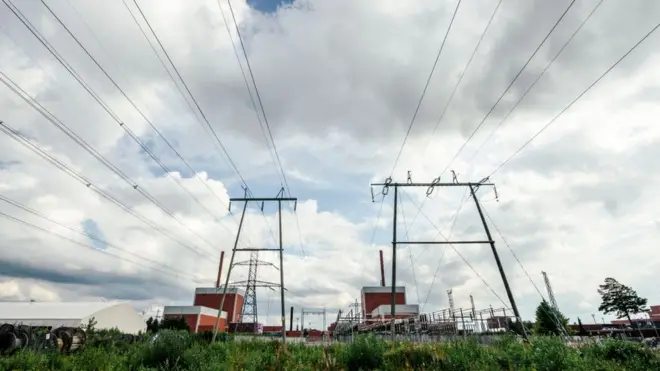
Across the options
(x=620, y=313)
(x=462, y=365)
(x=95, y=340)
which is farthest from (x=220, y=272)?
(x=620, y=313)

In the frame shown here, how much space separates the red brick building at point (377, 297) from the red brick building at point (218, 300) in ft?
81.8

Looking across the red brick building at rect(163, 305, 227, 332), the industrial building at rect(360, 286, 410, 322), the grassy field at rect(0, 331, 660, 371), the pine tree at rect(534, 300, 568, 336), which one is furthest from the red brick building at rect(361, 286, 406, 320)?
the grassy field at rect(0, 331, 660, 371)

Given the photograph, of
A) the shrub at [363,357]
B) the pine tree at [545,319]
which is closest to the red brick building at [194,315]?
the shrub at [363,357]

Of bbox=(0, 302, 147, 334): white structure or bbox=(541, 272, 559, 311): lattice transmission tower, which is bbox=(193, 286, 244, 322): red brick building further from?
bbox=(541, 272, 559, 311): lattice transmission tower

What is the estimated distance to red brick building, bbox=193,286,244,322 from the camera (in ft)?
214

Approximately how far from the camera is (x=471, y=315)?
800 inches

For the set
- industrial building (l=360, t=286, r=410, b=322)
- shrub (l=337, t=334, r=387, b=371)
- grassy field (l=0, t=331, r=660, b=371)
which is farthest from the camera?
industrial building (l=360, t=286, r=410, b=322)

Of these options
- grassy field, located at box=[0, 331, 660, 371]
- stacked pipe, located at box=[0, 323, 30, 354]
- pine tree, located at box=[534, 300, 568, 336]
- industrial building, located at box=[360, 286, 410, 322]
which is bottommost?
grassy field, located at box=[0, 331, 660, 371]

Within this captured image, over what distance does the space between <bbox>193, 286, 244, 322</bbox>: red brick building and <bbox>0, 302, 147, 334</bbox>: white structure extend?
13.6 m

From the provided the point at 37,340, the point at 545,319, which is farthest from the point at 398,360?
the point at 545,319

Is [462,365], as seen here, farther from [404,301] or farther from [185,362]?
[404,301]

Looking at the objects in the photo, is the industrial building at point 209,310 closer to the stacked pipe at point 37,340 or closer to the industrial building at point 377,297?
the industrial building at point 377,297

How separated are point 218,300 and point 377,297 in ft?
99.4

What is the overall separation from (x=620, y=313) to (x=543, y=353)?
308 feet
